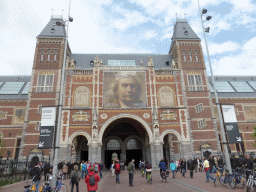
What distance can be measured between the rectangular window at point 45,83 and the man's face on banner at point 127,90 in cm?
1096

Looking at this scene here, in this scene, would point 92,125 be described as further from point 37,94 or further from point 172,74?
point 172,74

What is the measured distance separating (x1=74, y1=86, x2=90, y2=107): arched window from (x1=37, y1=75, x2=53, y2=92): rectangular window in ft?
14.9

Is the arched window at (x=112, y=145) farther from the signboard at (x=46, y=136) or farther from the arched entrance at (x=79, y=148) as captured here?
the signboard at (x=46, y=136)

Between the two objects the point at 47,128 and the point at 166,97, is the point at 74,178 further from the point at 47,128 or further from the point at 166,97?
the point at 166,97

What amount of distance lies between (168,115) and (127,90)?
719 centimetres

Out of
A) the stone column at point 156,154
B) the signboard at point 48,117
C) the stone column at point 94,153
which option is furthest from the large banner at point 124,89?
the signboard at point 48,117

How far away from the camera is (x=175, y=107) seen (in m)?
26.9

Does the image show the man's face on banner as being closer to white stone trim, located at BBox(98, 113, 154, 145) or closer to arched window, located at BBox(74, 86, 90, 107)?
white stone trim, located at BBox(98, 113, 154, 145)

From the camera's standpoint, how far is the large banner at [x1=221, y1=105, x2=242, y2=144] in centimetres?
1146

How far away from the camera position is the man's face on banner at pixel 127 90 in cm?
2698

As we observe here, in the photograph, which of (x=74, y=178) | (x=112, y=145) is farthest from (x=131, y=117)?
(x=74, y=178)

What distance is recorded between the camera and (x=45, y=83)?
92.9 feet

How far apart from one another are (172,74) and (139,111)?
28.0 ft

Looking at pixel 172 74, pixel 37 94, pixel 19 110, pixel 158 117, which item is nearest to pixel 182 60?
pixel 172 74
